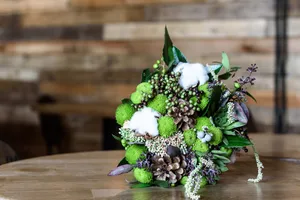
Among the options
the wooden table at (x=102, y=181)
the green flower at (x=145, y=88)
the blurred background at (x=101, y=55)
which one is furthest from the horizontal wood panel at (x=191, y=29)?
the green flower at (x=145, y=88)

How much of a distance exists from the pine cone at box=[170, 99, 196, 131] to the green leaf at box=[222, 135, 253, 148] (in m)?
0.10

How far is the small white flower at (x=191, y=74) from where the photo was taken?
136cm

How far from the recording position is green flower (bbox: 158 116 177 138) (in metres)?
1.33

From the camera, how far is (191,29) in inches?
158

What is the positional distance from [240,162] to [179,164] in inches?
18.5

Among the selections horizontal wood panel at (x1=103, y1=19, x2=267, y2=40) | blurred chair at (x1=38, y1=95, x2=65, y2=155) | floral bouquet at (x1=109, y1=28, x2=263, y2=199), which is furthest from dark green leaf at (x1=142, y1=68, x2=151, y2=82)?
blurred chair at (x1=38, y1=95, x2=65, y2=155)

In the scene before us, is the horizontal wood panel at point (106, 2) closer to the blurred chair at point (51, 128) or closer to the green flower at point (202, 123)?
the blurred chair at point (51, 128)

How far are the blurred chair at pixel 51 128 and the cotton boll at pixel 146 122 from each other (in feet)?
9.42

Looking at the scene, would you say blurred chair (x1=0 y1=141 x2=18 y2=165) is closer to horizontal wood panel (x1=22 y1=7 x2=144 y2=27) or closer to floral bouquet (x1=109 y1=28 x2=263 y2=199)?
floral bouquet (x1=109 y1=28 x2=263 y2=199)

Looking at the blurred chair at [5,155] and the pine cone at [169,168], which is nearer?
the pine cone at [169,168]

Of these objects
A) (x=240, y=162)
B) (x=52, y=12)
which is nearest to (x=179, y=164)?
(x=240, y=162)

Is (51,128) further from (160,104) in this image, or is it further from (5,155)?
(160,104)

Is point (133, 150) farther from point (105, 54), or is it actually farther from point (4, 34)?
point (4, 34)

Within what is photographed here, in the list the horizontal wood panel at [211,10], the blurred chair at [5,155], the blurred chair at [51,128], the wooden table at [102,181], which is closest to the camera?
the wooden table at [102,181]
